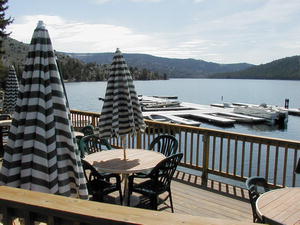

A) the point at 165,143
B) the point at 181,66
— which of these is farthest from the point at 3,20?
the point at 181,66

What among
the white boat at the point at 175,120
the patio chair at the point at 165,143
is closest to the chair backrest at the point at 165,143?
the patio chair at the point at 165,143

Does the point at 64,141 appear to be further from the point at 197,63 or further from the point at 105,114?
the point at 197,63

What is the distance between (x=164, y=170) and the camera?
141 inches

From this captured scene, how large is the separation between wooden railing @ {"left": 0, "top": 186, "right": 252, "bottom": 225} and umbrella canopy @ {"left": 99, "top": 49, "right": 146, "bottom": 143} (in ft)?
8.50

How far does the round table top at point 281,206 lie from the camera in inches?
89.3

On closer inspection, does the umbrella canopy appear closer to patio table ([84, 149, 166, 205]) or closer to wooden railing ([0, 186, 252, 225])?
Result: patio table ([84, 149, 166, 205])

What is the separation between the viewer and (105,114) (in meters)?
4.14

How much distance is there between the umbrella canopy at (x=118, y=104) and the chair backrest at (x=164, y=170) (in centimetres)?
84

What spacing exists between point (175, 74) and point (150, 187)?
535ft

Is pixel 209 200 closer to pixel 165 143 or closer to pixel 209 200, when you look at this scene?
pixel 209 200

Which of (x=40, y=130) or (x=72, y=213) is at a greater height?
(x=40, y=130)

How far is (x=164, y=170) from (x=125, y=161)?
0.65m

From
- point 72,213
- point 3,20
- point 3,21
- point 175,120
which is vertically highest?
point 3,20

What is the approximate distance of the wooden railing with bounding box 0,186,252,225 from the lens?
3.84ft
